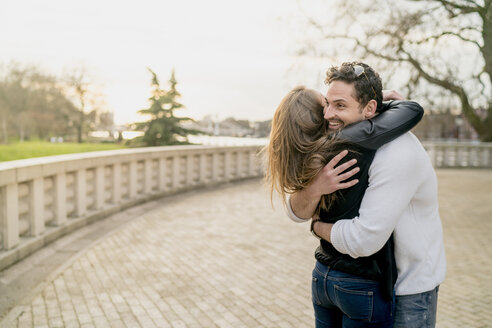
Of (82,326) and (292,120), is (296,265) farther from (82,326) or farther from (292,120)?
(292,120)

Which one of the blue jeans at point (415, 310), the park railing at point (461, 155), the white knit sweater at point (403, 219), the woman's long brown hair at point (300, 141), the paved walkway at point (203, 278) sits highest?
the woman's long brown hair at point (300, 141)

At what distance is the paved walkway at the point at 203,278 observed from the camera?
455 cm

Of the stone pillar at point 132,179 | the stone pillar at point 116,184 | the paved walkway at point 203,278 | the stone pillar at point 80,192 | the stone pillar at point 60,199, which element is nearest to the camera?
the paved walkway at point 203,278

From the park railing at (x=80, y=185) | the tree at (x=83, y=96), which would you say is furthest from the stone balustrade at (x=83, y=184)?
the tree at (x=83, y=96)

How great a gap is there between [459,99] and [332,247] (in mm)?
14977

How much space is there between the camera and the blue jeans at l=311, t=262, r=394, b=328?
2.08 metres

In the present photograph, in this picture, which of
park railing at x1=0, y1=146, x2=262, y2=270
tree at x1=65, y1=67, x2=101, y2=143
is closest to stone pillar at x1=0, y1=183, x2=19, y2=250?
park railing at x1=0, y1=146, x2=262, y2=270

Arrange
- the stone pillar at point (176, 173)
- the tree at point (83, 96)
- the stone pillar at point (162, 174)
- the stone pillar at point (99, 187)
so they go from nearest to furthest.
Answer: the stone pillar at point (99, 187) → the stone pillar at point (162, 174) → the stone pillar at point (176, 173) → the tree at point (83, 96)

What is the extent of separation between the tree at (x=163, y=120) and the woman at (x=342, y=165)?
79.2 ft

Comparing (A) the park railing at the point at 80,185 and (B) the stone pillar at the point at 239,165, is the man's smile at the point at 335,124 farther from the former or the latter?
(B) the stone pillar at the point at 239,165

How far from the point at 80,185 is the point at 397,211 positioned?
7.12m

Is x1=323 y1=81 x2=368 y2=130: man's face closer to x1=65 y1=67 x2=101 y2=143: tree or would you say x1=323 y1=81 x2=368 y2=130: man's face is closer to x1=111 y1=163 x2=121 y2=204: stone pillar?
x1=111 y1=163 x2=121 y2=204: stone pillar

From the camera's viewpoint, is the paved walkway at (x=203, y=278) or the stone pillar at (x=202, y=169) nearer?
the paved walkway at (x=203, y=278)

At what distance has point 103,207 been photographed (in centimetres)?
930
